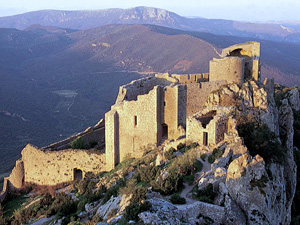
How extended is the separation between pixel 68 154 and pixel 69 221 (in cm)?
821

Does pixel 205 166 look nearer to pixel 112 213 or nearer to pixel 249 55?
pixel 112 213

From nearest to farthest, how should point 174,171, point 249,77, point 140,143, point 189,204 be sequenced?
1. point 189,204
2. point 174,171
3. point 140,143
4. point 249,77

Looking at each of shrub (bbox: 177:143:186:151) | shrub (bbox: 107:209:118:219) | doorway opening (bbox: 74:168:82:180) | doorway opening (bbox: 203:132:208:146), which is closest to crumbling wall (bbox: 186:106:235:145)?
doorway opening (bbox: 203:132:208:146)

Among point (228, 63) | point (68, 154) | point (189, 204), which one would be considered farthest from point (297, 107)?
point (189, 204)

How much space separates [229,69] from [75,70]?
9169cm

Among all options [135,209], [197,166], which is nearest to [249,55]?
[197,166]

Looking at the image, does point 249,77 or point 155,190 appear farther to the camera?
point 249,77

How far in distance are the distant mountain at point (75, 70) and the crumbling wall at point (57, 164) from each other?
16439mm

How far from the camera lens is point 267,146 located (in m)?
17.8

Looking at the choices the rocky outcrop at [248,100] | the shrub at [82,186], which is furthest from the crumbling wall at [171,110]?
the shrub at [82,186]

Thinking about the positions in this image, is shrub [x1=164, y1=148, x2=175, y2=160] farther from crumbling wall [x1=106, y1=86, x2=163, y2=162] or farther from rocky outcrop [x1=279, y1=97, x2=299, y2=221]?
rocky outcrop [x1=279, y1=97, x2=299, y2=221]

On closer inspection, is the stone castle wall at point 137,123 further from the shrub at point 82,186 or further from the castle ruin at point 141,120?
the shrub at point 82,186

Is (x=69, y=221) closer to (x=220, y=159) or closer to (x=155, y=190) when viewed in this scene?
(x=155, y=190)

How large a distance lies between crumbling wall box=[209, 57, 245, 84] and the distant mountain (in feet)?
84.8
